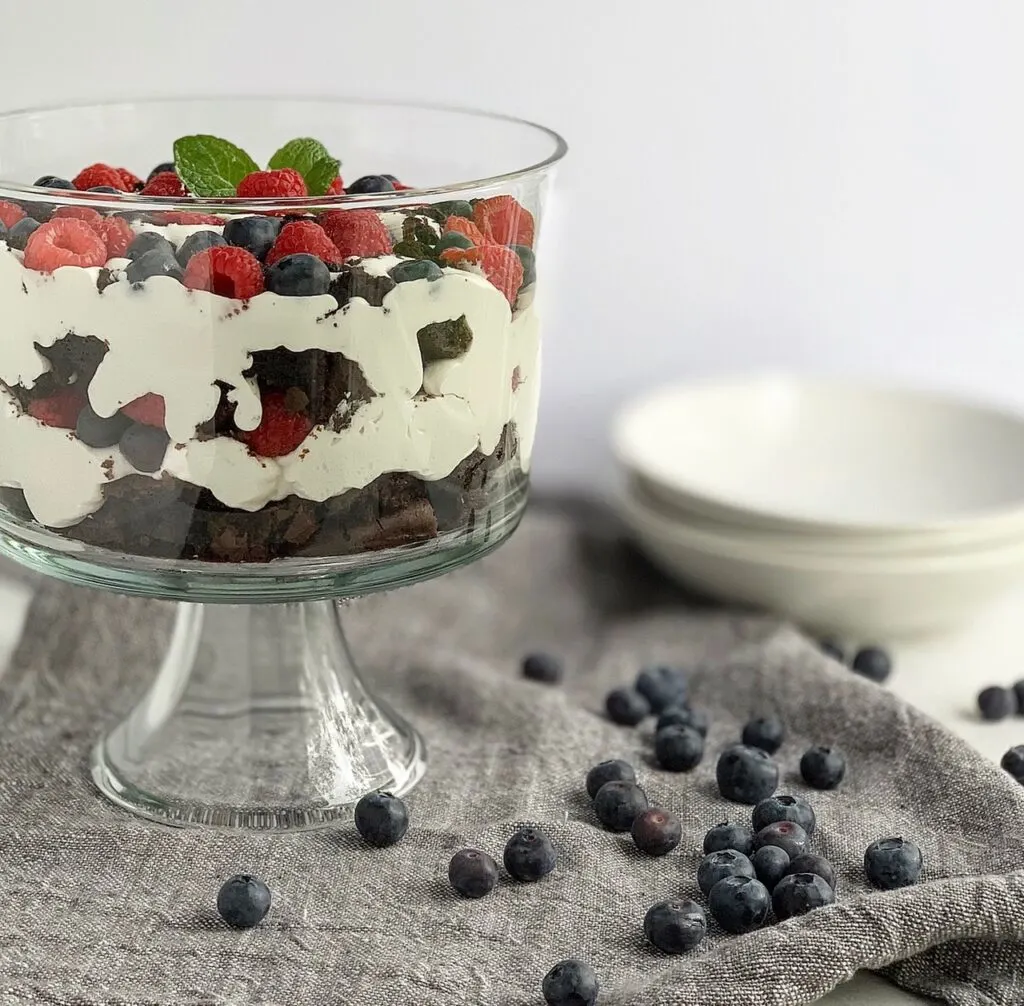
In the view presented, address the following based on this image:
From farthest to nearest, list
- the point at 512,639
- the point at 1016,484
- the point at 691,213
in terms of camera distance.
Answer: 1. the point at 691,213
2. the point at 1016,484
3. the point at 512,639

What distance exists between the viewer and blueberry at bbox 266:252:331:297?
2.78 ft

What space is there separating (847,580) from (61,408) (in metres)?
0.79

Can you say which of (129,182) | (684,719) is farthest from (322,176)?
(684,719)

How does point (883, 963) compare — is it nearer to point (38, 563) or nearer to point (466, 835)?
point (466, 835)

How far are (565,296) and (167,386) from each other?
0.91 metres

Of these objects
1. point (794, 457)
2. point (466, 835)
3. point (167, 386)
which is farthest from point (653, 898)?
point (794, 457)

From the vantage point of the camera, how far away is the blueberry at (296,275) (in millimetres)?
848

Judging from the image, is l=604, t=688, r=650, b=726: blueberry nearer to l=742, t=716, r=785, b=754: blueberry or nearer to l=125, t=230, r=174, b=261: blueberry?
l=742, t=716, r=785, b=754: blueberry

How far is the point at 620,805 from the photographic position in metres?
1.05

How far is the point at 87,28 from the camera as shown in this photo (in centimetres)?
149

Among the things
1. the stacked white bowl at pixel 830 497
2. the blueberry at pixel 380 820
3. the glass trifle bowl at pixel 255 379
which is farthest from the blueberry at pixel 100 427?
the stacked white bowl at pixel 830 497

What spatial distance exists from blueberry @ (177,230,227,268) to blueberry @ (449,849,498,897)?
43 centimetres

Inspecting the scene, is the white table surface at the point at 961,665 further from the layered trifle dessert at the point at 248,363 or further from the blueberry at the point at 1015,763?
the layered trifle dessert at the point at 248,363

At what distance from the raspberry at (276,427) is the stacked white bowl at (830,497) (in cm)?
63
